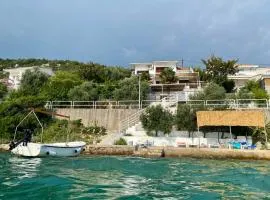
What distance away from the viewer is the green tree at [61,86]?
48.1 meters

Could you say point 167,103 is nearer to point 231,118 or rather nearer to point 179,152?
point 231,118

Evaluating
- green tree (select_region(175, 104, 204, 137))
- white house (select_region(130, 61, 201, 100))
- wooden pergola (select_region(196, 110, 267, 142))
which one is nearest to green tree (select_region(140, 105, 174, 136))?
green tree (select_region(175, 104, 204, 137))

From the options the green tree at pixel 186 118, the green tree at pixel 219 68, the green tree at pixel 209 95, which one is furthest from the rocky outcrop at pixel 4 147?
the green tree at pixel 219 68

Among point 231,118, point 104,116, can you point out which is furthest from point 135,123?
point 231,118

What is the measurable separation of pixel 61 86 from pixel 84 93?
6288 mm

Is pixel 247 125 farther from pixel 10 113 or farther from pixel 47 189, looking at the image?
pixel 10 113

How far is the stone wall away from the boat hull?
9.58m

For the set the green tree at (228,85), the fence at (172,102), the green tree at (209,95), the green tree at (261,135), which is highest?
the green tree at (228,85)

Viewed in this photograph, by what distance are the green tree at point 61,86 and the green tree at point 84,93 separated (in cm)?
96

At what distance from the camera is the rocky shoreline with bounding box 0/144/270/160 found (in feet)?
97.6

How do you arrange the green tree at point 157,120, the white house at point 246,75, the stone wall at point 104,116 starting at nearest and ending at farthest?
the green tree at point 157,120 → the stone wall at point 104,116 → the white house at point 246,75

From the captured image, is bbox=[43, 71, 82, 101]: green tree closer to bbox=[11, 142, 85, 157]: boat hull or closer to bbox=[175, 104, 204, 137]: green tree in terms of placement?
bbox=[11, 142, 85, 157]: boat hull

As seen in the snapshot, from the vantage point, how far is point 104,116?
41625 millimetres

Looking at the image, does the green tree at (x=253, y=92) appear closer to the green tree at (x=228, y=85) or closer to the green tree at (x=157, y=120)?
the green tree at (x=228, y=85)
